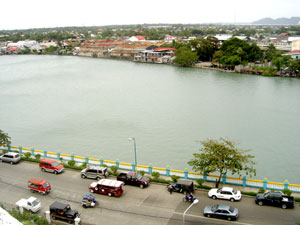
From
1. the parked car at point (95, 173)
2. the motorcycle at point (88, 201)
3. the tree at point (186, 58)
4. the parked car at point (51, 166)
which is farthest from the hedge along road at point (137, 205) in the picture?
the tree at point (186, 58)

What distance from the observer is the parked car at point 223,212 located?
38.5 feet

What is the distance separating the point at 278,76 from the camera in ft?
163

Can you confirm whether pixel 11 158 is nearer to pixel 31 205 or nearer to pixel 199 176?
pixel 31 205

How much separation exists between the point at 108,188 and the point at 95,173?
210cm

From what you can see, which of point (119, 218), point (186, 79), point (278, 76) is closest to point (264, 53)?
point (278, 76)

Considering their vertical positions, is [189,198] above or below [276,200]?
below

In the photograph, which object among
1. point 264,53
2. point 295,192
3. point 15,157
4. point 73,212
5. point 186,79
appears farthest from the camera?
point 264,53

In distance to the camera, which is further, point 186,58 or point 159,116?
point 186,58

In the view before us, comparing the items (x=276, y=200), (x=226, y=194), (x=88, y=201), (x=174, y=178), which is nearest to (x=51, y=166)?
(x=88, y=201)

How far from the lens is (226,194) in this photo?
1327cm

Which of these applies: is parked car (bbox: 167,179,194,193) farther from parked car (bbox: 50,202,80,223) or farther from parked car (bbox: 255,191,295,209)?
parked car (bbox: 50,202,80,223)

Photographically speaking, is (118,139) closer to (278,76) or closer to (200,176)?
(200,176)

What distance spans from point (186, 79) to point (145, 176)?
34988 mm

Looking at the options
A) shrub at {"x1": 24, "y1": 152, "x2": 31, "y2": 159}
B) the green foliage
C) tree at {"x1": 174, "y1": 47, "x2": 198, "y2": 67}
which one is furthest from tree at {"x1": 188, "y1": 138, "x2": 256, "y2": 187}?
tree at {"x1": 174, "y1": 47, "x2": 198, "y2": 67}
